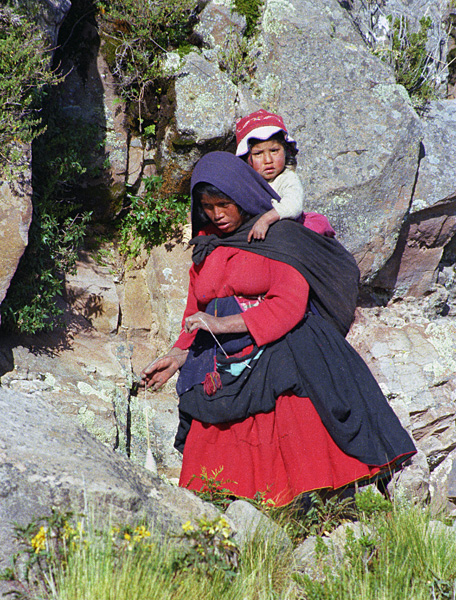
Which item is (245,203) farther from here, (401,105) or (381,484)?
(401,105)

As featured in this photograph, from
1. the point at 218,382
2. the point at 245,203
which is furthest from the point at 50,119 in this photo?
the point at 218,382

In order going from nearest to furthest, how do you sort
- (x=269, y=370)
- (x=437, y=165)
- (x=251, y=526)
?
1. (x=251, y=526)
2. (x=269, y=370)
3. (x=437, y=165)

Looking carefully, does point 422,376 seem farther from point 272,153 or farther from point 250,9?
point 250,9

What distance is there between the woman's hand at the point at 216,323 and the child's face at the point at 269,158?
3.83ft

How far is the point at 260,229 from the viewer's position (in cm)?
352

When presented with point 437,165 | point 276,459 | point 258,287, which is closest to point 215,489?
point 276,459

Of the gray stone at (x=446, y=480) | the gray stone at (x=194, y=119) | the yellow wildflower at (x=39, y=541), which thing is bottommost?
the gray stone at (x=446, y=480)

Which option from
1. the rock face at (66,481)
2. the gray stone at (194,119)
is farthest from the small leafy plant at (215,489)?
the gray stone at (194,119)

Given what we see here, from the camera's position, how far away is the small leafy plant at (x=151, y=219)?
5.56 m

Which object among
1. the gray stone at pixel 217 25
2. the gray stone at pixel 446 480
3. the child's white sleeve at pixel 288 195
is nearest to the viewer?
the child's white sleeve at pixel 288 195

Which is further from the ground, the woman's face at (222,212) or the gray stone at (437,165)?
the gray stone at (437,165)

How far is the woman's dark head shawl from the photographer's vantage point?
3441 millimetres

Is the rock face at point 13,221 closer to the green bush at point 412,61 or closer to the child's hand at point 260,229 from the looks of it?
the child's hand at point 260,229

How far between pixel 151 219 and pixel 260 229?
88.3 inches
